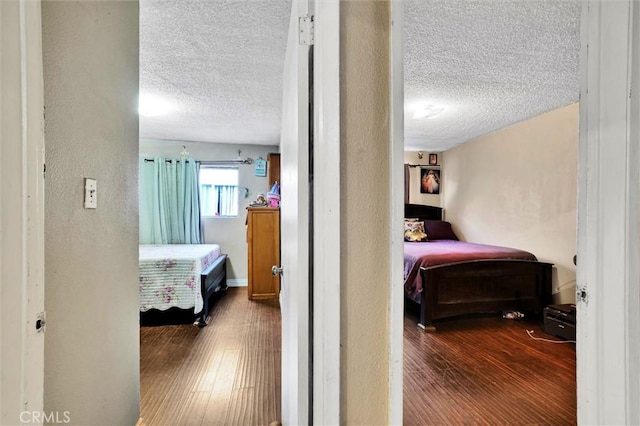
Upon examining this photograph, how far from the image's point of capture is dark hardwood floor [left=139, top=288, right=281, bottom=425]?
167cm

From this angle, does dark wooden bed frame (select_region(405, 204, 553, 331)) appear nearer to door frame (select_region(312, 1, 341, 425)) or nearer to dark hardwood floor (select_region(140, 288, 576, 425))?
dark hardwood floor (select_region(140, 288, 576, 425))

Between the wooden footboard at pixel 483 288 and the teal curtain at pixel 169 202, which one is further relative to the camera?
the teal curtain at pixel 169 202

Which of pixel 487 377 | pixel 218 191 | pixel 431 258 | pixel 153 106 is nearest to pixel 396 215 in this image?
pixel 487 377

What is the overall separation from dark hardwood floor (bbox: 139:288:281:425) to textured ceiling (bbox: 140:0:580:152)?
221 cm

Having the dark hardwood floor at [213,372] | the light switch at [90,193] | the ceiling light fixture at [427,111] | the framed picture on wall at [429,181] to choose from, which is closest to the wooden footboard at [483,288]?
the dark hardwood floor at [213,372]

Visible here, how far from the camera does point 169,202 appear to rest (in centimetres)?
425

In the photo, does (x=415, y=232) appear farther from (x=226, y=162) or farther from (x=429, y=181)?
(x=226, y=162)

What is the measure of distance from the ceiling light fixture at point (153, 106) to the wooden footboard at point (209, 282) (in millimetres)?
1736

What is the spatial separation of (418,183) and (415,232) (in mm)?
1225

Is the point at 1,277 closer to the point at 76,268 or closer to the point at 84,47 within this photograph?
the point at 76,268

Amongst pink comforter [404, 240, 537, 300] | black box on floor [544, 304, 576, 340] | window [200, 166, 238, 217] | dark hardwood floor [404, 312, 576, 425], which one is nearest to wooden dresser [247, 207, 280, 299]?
window [200, 166, 238, 217]

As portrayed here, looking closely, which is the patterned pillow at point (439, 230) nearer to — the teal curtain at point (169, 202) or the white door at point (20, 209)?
the teal curtain at point (169, 202)

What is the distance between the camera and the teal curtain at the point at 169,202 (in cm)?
418

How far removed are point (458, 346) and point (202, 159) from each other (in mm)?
4079
